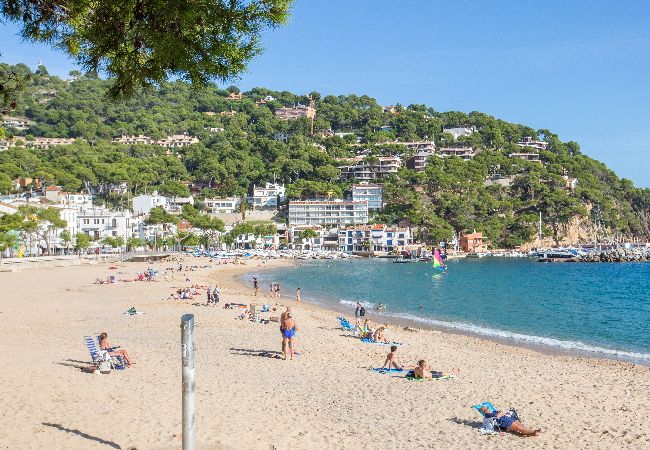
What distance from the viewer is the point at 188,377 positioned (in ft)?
18.3

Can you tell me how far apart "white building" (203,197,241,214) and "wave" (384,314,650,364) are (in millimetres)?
92135

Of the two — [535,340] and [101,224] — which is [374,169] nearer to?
[101,224]

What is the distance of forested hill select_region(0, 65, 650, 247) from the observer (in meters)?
113

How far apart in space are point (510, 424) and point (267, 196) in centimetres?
11259

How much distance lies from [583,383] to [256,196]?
109 m

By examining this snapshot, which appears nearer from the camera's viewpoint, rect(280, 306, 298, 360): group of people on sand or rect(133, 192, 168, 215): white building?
rect(280, 306, 298, 360): group of people on sand

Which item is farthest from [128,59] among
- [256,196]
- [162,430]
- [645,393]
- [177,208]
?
[256,196]

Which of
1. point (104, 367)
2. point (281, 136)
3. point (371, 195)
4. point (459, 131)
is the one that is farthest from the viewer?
point (459, 131)

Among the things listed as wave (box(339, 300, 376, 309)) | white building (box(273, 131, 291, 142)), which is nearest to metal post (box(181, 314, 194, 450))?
wave (box(339, 300, 376, 309))

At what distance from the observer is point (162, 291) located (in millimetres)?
35188

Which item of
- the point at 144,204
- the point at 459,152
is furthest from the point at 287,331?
the point at 459,152

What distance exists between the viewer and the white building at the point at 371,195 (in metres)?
120

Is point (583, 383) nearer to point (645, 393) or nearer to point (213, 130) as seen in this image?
point (645, 393)

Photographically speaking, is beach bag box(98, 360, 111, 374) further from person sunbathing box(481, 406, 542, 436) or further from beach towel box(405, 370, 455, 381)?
person sunbathing box(481, 406, 542, 436)
